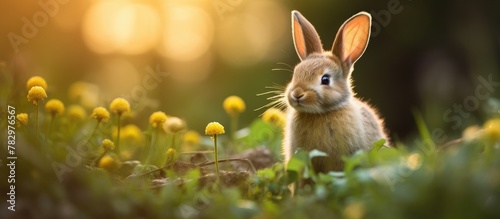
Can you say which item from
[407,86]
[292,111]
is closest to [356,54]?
[292,111]

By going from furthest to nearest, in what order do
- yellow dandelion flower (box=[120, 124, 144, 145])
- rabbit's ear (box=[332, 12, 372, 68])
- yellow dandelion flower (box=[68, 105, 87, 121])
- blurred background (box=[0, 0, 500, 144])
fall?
1. blurred background (box=[0, 0, 500, 144])
2. yellow dandelion flower (box=[120, 124, 144, 145])
3. yellow dandelion flower (box=[68, 105, 87, 121])
4. rabbit's ear (box=[332, 12, 372, 68])

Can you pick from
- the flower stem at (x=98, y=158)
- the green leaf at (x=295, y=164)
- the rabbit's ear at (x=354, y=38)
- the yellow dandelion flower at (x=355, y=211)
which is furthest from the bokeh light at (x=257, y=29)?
the yellow dandelion flower at (x=355, y=211)

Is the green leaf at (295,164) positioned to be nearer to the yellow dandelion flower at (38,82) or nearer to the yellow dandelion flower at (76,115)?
the yellow dandelion flower at (38,82)

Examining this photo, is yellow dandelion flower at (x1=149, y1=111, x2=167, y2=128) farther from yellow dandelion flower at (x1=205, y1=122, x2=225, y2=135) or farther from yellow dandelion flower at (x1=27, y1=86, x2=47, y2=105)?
yellow dandelion flower at (x1=27, y1=86, x2=47, y2=105)

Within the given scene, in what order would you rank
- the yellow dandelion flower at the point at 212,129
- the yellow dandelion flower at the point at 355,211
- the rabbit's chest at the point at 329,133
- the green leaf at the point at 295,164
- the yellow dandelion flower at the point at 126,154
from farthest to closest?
the yellow dandelion flower at the point at 126,154 < the rabbit's chest at the point at 329,133 < the yellow dandelion flower at the point at 212,129 < the green leaf at the point at 295,164 < the yellow dandelion flower at the point at 355,211

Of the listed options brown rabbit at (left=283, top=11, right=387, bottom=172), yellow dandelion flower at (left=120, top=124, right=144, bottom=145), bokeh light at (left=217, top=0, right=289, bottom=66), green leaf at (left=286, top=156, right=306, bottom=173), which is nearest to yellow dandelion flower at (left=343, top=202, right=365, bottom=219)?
green leaf at (left=286, top=156, right=306, bottom=173)

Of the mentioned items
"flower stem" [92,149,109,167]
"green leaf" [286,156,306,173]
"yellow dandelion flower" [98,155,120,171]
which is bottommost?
"green leaf" [286,156,306,173]
